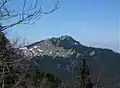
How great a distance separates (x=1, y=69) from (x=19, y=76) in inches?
35.0

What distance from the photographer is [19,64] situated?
199 inches

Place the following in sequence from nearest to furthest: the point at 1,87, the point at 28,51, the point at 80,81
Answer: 1. the point at 28,51
2. the point at 1,87
3. the point at 80,81

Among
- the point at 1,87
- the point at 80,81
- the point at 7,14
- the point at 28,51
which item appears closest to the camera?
the point at 7,14

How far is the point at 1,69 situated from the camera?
5.14m

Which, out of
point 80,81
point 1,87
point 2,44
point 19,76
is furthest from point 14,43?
point 80,81

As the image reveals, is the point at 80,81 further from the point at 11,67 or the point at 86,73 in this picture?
the point at 11,67

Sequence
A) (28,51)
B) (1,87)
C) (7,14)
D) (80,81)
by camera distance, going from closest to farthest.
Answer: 1. (7,14)
2. (28,51)
3. (1,87)
4. (80,81)

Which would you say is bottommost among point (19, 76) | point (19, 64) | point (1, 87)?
point (1, 87)

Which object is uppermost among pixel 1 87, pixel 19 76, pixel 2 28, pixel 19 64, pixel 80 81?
pixel 2 28

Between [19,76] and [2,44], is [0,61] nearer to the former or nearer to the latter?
Result: [2,44]

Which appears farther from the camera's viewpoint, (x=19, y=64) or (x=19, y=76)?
(x=19, y=76)

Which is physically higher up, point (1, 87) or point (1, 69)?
point (1, 69)

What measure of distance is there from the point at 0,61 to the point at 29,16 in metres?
0.83

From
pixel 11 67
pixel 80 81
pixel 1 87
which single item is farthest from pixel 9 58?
pixel 80 81
